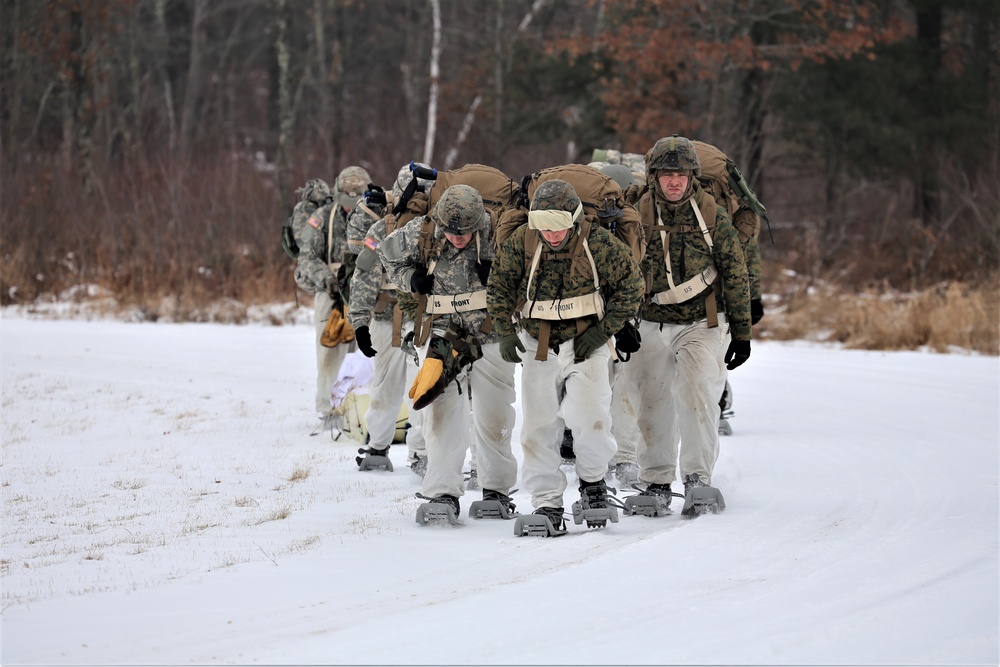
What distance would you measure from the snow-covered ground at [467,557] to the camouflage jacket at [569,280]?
1.25 metres

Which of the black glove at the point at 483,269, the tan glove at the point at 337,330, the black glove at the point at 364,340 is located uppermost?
the black glove at the point at 483,269

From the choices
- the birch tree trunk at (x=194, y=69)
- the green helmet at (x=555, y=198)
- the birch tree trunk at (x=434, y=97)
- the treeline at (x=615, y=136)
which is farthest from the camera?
the birch tree trunk at (x=194, y=69)

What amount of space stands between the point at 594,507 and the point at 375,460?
2633 millimetres

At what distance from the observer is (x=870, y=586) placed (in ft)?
20.2

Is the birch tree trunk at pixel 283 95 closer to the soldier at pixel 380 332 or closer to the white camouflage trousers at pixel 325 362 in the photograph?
the white camouflage trousers at pixel 325 362

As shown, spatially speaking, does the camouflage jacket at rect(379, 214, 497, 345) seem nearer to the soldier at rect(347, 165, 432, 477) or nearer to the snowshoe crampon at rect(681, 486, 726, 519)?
the soldier at rect(347, 165, 432, 477)

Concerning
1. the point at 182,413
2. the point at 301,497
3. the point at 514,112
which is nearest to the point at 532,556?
the point at 301,497

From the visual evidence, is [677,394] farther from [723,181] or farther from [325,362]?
[325,362]

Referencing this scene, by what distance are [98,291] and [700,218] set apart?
51.2 ft

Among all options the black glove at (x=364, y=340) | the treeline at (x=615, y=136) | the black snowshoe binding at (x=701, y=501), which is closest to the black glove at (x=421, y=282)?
the black glove at (x=364, y=340)

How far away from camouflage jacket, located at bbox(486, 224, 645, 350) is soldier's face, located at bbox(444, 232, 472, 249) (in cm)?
34

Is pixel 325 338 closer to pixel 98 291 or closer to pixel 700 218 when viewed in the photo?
pixel 700 218

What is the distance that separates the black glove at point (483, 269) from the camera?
7.65 meters

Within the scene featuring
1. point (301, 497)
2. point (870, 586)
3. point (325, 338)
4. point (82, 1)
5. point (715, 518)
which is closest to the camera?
point (870, 586)
